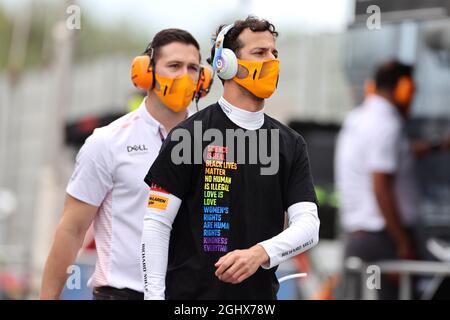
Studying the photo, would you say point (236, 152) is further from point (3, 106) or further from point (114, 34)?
point (114, 34)

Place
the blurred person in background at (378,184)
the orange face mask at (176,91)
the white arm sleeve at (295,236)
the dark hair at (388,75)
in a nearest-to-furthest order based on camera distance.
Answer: the white arm sleeve at (295,236)
the orange face mask at (176,91)
the blurred person in background at (378,184)
the dark hair at (388,75)

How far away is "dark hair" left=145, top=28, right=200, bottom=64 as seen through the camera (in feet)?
19.4

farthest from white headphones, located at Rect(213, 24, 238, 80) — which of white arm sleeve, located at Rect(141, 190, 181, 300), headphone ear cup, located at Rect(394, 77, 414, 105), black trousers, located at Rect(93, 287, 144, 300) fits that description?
headphone ear cup, located at Rect(394, 77, 414, 105)

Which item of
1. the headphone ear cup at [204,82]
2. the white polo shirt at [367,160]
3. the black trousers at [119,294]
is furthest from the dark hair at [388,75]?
the black trousers at [119,294]

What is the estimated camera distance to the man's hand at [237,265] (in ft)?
15.2

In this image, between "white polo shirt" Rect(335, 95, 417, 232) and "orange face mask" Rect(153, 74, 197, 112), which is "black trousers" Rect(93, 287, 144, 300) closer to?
"orange face mask" Rect(153, 74, 197, 112)

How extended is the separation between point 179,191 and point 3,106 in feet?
78.5

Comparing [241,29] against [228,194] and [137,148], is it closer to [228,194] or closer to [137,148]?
[228,194]

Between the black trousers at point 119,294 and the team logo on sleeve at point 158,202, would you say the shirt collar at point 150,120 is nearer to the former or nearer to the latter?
the black trousers at point 119,294

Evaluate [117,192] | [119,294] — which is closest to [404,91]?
[117,192]

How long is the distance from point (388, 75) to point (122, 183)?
486 centimetres

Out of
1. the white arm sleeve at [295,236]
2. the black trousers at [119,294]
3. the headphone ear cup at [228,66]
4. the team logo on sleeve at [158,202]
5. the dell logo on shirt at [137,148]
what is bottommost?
the black trousers at [119,294]

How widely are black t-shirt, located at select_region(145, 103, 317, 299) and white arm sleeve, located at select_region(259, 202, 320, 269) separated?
1.9 inches

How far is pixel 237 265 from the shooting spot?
462 centimetres
